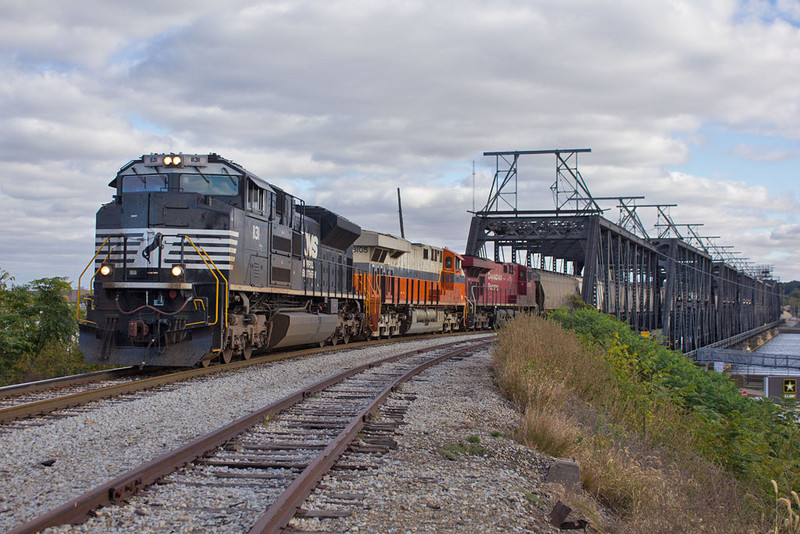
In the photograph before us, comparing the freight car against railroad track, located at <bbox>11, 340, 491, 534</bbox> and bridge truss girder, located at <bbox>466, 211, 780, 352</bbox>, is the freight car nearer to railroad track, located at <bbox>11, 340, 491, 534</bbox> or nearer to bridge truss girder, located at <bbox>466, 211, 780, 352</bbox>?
railroad track, located at <bbox>11, 340, 491, 534</bbox>

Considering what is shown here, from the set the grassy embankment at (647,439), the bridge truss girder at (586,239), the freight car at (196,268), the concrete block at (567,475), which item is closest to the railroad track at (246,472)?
the concrete block at (567,475)

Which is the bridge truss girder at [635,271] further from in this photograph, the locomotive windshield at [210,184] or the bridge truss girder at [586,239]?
the locomotive windshield at [210,184]

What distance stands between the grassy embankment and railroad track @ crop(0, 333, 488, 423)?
523 centimetres

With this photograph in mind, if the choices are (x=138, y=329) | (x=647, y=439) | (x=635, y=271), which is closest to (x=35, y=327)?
(x=138, y=329)

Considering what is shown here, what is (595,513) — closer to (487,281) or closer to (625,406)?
(625,406)

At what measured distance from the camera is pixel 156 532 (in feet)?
13.3

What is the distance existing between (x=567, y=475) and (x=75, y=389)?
7.18 meters

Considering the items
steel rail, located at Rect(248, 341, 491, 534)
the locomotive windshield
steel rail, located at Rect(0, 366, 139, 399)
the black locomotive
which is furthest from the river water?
steel rail, located at Rect(248, 341, 491, 534)

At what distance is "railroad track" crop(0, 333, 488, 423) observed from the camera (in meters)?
7.71

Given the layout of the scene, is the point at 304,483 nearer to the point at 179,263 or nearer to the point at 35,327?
the point at 179,263

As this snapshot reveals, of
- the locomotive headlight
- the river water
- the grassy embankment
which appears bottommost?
the river water

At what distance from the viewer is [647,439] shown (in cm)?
845

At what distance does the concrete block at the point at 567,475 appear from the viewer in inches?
219

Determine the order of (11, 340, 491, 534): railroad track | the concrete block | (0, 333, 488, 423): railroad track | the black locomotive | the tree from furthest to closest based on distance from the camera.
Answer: the tree
the black locomotive
(0, 333, 488, 423): railroad track
the concrete block
(11, 340, 491, 534): railroad track
